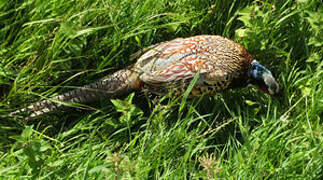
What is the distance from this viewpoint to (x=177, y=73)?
3072 millimetres

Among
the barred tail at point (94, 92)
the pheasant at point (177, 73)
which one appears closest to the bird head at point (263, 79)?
the pheasant at point (177, 73)

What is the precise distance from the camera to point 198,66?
3068 mm

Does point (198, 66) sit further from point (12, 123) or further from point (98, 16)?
point (12, 123)

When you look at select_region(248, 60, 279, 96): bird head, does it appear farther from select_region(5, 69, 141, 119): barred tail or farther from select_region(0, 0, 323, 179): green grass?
select_region(5, 69, 141, 119): barred tail

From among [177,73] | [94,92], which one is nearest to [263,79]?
[177,73]

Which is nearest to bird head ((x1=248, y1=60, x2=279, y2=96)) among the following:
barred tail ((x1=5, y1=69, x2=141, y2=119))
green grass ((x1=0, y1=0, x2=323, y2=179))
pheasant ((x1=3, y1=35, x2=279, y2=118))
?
pheasant ((x1=3, y1=35, x2=279, y2=118))

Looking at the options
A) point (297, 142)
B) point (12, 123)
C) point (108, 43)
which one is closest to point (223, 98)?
point (297, 142)

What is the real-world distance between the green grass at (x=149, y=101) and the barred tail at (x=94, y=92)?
69mm

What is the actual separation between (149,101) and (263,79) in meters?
0.95

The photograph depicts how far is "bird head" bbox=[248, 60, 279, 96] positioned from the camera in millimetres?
3342

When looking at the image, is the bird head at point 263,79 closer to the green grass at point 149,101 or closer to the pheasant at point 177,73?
the pheasant at point 177,73

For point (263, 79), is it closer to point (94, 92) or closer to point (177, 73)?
point (177, 73)

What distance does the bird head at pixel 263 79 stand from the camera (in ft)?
11.0

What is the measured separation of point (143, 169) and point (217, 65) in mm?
995
